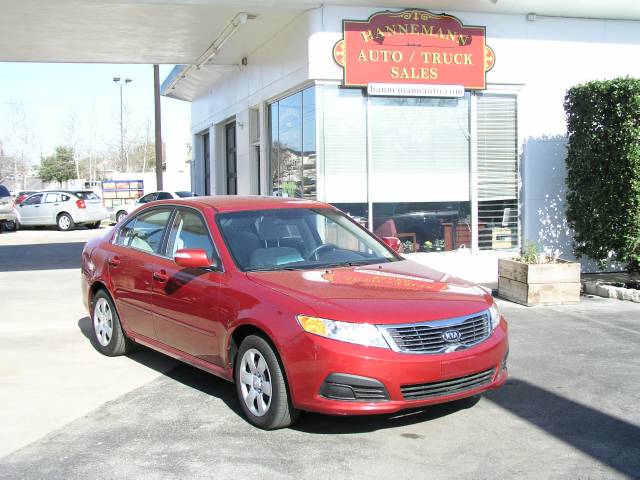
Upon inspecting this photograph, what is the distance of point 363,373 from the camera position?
4312 millimetres

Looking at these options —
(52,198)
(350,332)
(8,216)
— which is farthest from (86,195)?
(350,332)

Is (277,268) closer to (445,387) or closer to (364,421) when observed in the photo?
(364,421)

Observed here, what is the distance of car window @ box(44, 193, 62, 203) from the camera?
2739 centimetres

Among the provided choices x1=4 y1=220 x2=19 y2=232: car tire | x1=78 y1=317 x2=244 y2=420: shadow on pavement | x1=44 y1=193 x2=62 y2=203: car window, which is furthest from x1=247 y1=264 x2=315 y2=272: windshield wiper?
x1=4 y1=220 x2=19 y2=232: car tire

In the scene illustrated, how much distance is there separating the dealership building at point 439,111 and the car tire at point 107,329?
4.54 meters

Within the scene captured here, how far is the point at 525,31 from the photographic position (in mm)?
11195

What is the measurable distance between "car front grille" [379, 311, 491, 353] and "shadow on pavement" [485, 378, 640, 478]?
2.72 feet

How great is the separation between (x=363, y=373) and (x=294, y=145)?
26.3 ft

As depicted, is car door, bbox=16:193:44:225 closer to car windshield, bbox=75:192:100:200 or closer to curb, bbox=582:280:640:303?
car windshield, bbox=75:192:100:200

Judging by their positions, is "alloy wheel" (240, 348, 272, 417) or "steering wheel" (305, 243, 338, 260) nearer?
"alloy wheel" (240, 348, 272, 417)

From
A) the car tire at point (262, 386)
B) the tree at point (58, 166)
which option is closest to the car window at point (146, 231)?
the car tire at point (262, 386)

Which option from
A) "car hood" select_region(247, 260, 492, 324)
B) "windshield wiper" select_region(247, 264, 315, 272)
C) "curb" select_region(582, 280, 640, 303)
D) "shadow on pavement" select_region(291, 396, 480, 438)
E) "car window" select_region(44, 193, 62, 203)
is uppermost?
"car window" select_region(44, 193, 62, 203)

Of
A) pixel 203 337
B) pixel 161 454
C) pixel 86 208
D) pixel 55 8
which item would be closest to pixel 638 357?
pixel 203 337

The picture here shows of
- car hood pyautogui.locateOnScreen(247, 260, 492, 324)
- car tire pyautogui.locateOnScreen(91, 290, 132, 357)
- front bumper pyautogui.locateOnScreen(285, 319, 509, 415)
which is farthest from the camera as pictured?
car tire pyautogui.locateOnScreen(91, 290, 132, 357)
